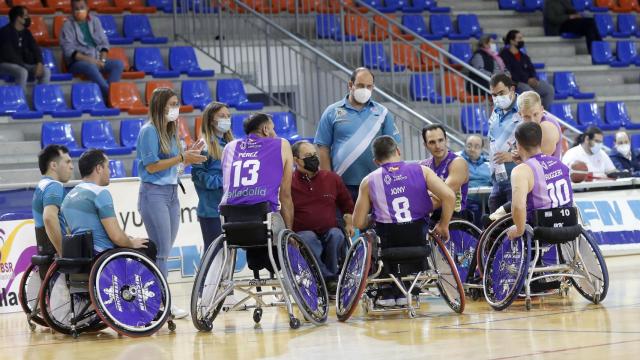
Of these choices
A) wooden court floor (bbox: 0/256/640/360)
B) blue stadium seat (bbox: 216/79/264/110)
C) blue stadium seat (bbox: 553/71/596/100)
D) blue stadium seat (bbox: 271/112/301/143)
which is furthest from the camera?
blue stadium seat (bbox: 553/71/596/100)

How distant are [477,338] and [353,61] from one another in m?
9.91

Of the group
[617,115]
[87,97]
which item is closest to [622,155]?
[617,115]

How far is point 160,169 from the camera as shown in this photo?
748 centimetres

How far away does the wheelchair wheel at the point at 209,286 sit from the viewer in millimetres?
6793

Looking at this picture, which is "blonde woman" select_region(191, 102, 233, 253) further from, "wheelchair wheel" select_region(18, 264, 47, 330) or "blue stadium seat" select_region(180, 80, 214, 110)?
"blue stadium seat" select_region(180, 80, 214, 110)

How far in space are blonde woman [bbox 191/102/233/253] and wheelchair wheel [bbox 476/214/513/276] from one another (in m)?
1.93

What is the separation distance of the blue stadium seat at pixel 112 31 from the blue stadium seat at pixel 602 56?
26.9 feet

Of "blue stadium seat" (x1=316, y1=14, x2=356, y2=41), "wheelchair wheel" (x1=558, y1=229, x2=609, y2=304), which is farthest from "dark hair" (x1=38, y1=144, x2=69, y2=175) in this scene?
"blue stadium seat" (x1=316, y1=14, x2=356, y2=41)

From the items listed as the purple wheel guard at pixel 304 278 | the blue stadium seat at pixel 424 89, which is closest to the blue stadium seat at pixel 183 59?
the blue stadium seat at pixel 424 89

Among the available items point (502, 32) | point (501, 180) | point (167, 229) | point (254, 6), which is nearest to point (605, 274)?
point (501, 180)

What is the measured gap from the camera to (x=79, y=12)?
1343 cm

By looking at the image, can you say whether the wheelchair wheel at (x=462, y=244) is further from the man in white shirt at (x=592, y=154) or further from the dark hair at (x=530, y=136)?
the man in white shirt at (x=592, y=154)

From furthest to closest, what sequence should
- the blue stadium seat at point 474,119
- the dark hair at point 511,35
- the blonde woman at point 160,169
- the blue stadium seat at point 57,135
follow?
the dark hair at point 511,35 < the blue stadium seat at point 474,119 < the blue stadium seat at point 57,135 < the blonde woman at point 160,169

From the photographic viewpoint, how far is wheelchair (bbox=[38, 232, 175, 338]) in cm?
679
